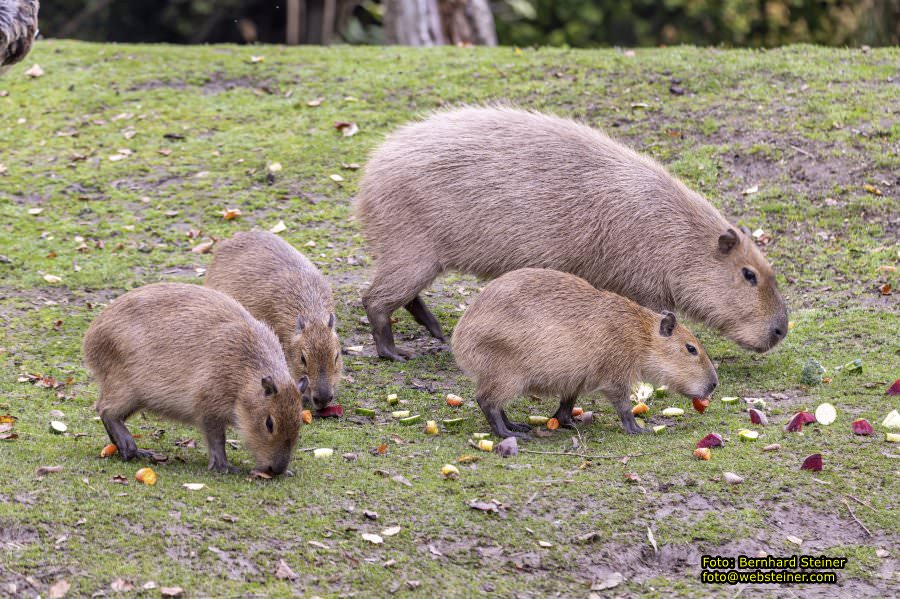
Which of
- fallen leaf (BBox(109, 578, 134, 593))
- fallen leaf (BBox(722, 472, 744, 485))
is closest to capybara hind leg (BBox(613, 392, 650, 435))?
fallen leaf (BBox(722, 472, 744, 485))

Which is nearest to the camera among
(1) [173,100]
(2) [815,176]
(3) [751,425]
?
(3) [751,425]

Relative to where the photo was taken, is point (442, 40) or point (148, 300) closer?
point (148, 300)

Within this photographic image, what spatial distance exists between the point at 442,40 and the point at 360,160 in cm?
555

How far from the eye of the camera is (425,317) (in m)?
7.02

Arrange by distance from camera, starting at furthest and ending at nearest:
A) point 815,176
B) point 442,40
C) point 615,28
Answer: point 615,28 → point 442,40 → point 815,176

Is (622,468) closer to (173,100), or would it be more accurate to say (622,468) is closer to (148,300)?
(148,300)

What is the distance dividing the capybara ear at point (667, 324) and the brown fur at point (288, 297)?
5.29 feet

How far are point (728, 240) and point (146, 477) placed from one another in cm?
348

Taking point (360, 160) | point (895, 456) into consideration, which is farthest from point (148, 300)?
point (360, 160)

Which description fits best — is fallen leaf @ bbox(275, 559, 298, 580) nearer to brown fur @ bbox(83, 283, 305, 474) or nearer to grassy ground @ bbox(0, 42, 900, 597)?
grassy ground @ bbox(0, 42, 900, 597)

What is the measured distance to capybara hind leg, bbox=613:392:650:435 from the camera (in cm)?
550

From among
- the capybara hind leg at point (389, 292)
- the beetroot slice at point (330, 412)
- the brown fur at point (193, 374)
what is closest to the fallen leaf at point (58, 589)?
the brown fur at point (193, 374)

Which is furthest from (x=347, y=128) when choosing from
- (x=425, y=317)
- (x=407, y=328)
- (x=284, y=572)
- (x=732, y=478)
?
(x=284, y=572)

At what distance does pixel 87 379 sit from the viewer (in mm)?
6004
